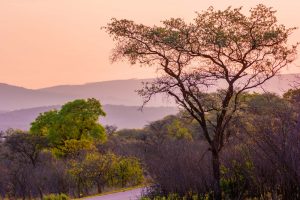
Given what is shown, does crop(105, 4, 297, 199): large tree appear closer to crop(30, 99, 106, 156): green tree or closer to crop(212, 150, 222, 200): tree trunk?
crop(212, 150, 222, 200): tree trunk

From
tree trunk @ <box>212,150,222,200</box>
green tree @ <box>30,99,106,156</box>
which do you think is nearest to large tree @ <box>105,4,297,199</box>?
tree trunk @ <box>212,150,222,200</box>

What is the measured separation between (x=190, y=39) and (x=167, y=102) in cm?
263

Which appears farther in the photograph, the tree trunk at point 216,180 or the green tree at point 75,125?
the green tree at point 75,125

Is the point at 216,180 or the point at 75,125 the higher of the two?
the point at 75,125

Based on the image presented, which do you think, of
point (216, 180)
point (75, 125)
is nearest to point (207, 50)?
point (216, 180)

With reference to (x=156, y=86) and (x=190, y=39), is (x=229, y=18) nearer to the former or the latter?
(x=190, y=39)

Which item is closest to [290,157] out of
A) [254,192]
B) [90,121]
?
[254,192]

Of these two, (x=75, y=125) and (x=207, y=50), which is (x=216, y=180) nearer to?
(x=207, y=50)

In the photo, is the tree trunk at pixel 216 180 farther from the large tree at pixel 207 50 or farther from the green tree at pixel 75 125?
the green tree at pixel 75 125

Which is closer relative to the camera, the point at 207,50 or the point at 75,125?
the point at 207,50

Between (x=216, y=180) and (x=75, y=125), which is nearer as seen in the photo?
(x=216, y=180)

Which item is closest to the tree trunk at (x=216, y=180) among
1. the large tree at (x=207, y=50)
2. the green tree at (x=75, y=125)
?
the large tree at (x=207, y=50)

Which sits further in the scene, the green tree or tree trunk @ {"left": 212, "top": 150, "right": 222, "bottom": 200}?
the green tree

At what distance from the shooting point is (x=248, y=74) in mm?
21750
